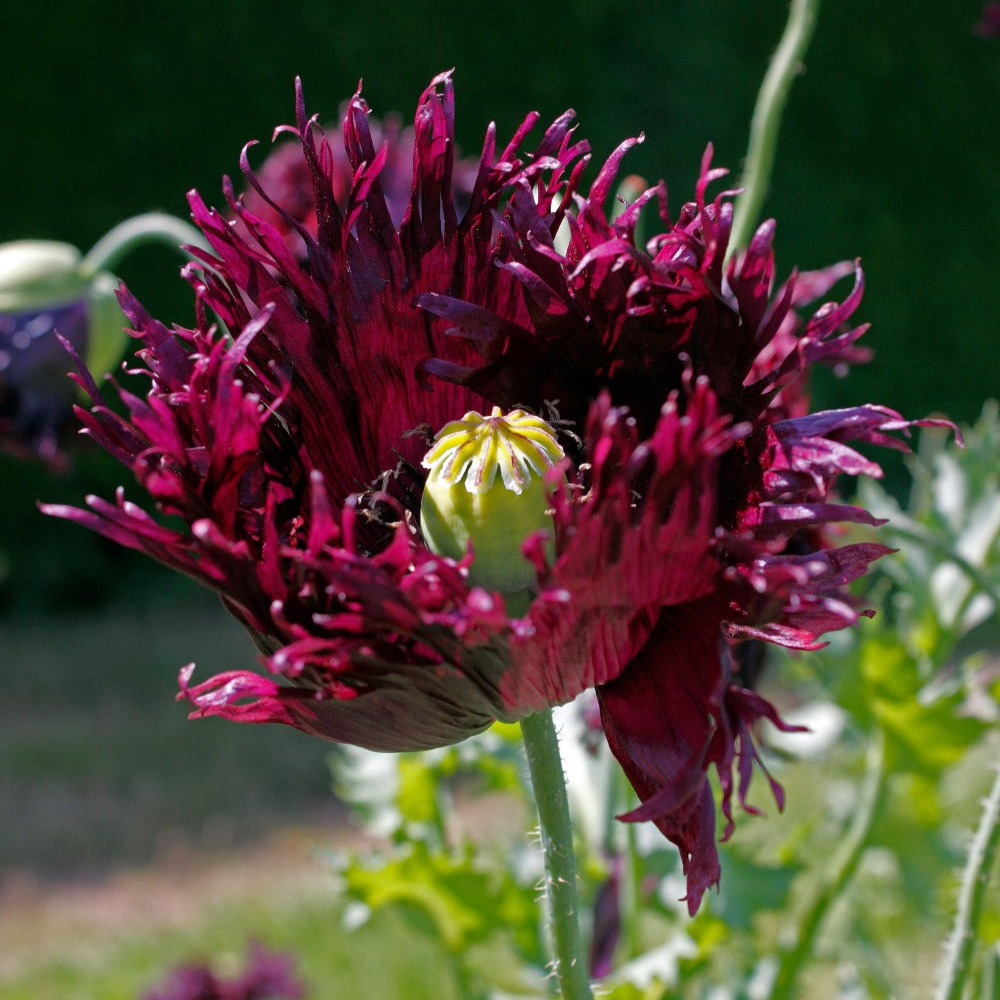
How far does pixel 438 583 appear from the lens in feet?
1.57

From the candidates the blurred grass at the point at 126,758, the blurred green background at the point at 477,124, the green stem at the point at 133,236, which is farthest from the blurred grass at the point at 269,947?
the blurred green background at the point at 477,124

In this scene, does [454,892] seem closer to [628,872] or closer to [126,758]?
[628,872]

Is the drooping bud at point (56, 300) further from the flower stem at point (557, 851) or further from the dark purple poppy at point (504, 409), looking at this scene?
the flower stem at point (557, 851)

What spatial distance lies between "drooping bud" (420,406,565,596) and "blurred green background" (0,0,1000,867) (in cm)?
391

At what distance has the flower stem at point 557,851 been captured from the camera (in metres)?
0.49

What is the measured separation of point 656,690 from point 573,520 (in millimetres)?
66

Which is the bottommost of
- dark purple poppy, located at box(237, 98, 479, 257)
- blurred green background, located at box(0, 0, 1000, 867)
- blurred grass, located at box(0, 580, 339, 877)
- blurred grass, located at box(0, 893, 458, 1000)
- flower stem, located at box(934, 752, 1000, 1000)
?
blurred grass, located at box(0, 580, 339, 877)

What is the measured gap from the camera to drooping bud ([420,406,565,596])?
0.52 meters

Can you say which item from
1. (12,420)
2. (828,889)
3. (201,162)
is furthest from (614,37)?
(828,889)

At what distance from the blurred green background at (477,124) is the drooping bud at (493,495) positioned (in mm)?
3905

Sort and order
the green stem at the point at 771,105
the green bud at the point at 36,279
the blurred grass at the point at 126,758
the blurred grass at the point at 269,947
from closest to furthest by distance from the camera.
Result: the green stem at the point at 771,105 → the green bud at the point at 36,279 → the blurred grass at the point at 269,947 → the blurred grass at the point at 126,758

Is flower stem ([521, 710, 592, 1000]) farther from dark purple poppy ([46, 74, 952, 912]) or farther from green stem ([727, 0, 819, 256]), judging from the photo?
green stem ([727, 0, 819, 256])

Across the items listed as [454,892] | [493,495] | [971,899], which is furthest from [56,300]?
[971,899]

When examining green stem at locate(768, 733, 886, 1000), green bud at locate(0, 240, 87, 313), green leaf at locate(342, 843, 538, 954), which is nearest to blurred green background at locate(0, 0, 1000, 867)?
green bud at locate(0, 240, 87, 313)
